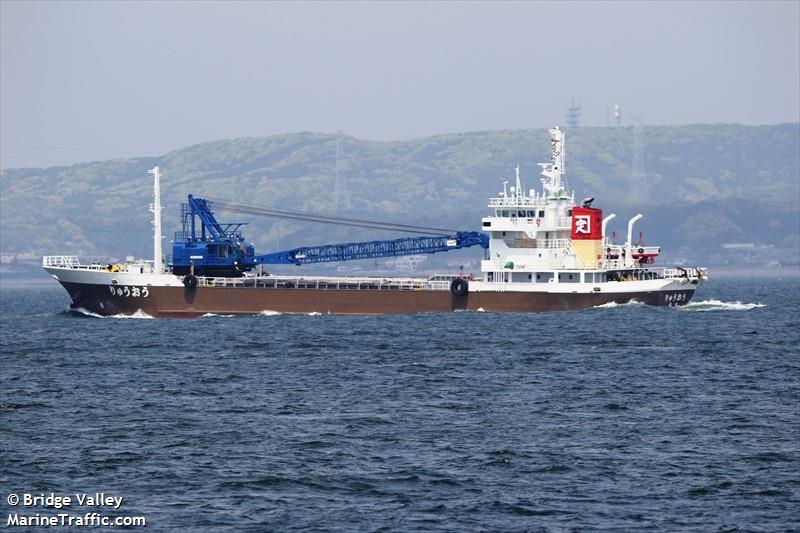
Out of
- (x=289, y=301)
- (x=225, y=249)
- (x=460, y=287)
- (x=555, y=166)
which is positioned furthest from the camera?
(x=225, y=249)

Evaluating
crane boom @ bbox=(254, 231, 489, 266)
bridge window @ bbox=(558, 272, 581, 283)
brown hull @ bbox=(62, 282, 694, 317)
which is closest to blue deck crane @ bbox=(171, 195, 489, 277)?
crane boom @ bbox=(254, 231, 489, 266)

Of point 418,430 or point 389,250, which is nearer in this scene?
point 418,430

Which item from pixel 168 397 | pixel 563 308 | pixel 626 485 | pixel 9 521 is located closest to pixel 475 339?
pixel 563 308

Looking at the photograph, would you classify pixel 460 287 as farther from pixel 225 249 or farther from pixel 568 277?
pixel 225 249

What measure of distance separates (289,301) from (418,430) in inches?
2062

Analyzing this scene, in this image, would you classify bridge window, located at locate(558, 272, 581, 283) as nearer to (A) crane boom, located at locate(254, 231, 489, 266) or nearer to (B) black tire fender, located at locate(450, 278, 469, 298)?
(B) black tire fender, located at locate(450, 278, 469, 298)

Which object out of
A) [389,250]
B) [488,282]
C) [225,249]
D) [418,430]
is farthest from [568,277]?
→ [418,430]

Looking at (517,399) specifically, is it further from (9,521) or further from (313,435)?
(9,521)

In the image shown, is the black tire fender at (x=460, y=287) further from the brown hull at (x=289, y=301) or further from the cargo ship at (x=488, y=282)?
the brown hull at (x=289, y=301)

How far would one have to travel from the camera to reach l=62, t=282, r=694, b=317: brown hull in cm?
9368

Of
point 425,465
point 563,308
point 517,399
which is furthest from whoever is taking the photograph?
point 563,308

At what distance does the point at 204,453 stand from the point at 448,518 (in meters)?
10.5

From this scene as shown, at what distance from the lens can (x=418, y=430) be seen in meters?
42.9

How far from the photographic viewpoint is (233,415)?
46.4m
